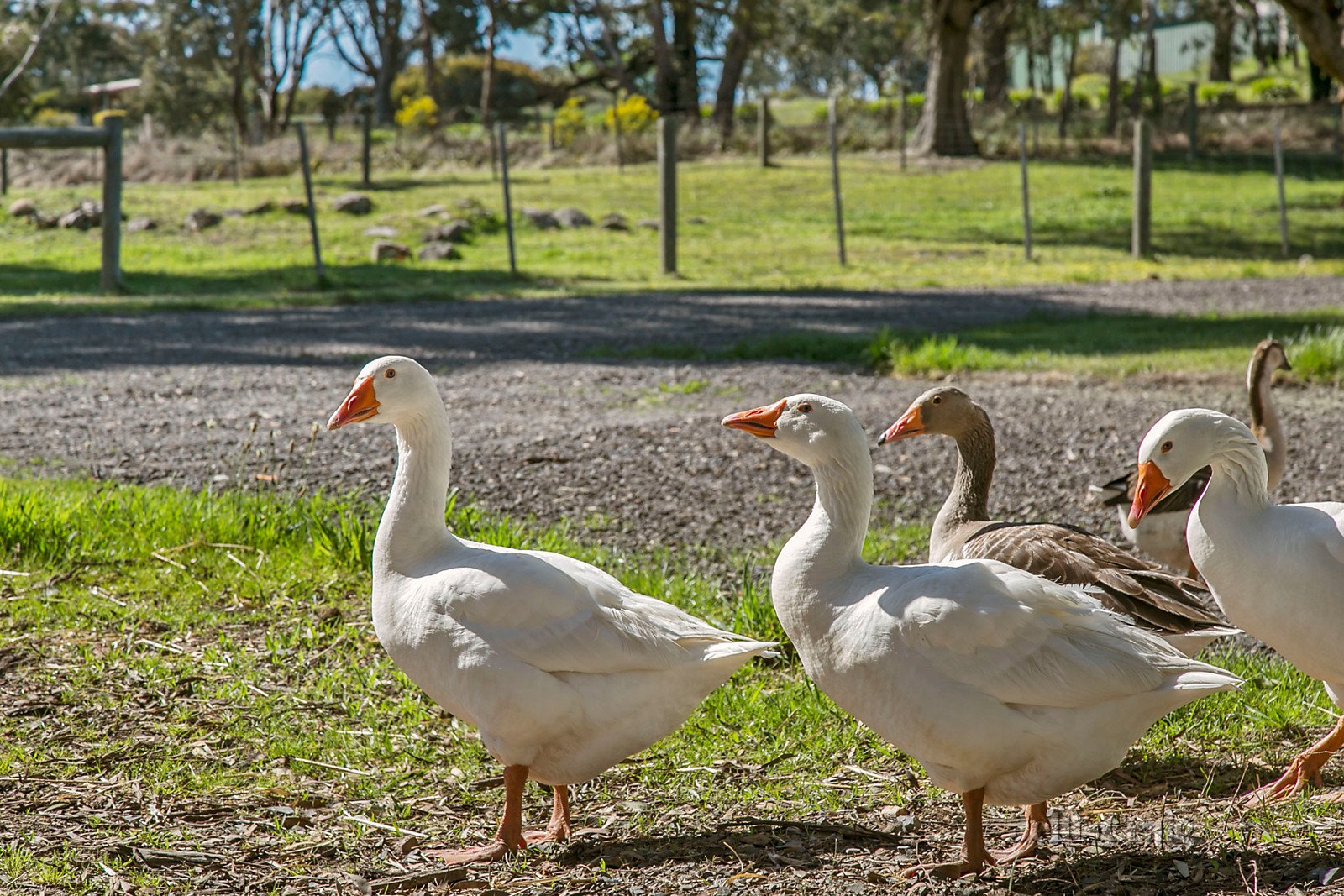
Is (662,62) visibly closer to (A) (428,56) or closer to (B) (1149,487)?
(A) (428,56)

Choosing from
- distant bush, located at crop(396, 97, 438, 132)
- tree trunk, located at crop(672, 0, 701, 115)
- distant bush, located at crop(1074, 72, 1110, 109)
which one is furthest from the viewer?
distant bush, located at crop(1074, 72, 1110, 109)

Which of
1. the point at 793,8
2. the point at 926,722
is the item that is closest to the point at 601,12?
the point at 793,8

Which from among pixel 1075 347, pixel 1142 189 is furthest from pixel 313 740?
pixel 1142 189

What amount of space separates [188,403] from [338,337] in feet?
10.7

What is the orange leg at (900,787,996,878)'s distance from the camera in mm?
3037

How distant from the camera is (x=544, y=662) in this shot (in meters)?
3.27

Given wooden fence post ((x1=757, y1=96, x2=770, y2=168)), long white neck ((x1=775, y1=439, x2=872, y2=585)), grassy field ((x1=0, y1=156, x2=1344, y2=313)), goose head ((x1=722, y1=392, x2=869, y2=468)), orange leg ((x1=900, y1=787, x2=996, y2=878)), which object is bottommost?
orange leg ((x1=900, y1=787, x2=996, y2=878))

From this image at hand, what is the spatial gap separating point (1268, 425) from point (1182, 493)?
97 centimetres

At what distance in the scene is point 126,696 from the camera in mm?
4305

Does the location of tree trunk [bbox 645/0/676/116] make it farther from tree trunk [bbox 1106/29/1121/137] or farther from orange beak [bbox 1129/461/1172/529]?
orange beak [bbox 1129/461/1172/529]

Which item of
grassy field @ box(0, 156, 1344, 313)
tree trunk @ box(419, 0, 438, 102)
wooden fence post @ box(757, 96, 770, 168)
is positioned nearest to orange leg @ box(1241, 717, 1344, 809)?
grassy field @ box(0, 156, 1344, 313)

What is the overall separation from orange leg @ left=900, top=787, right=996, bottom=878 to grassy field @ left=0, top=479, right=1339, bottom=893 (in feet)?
0.86

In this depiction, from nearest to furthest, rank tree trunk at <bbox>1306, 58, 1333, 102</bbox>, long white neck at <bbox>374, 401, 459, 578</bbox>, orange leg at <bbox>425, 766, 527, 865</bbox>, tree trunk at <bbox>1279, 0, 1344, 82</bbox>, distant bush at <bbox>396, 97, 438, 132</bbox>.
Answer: orange leg at <bbox>425, 766, 527, 865</bbox> < long white neck at <bbox>374, 401, 459, 578</bbox> < tree trunk at <bbox>1279, 0, 1344, 82</bbox> < distant bush at <bbox>396, 97, 438, 132</bbox> < tree trunk at <bbox>1306, 58, 1333, 102</bbox>

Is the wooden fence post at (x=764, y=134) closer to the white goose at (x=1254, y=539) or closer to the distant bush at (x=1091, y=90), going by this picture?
the distant bush at (x=1091, y=90)
